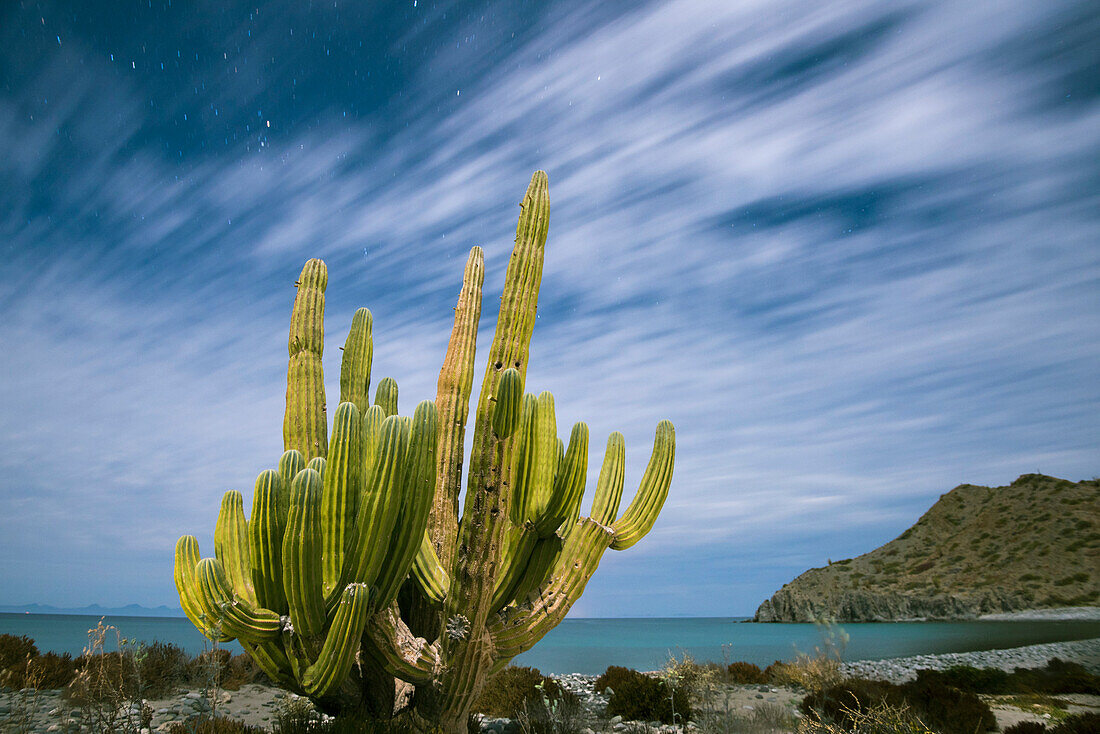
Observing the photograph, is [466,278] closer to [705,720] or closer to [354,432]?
[354,432]

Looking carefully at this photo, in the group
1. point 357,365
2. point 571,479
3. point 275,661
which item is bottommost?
point 275,661

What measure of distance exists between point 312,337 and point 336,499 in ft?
6.97

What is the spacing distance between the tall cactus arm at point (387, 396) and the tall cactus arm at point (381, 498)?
6.31 ft

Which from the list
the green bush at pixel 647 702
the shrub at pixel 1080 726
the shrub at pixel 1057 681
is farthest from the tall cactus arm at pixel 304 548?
the shrub at pixel 1057 681

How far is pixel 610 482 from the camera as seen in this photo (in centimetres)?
552

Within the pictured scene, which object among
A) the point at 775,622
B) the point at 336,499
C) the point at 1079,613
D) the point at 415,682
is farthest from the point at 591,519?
the point at 775,622

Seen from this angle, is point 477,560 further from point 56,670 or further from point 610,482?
point 56,670

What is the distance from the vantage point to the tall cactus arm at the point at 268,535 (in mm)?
3771

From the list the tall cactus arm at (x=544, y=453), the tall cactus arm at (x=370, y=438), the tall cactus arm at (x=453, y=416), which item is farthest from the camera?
the tall cactus arm at (x=453, y=416)

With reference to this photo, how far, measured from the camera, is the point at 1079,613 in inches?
1164

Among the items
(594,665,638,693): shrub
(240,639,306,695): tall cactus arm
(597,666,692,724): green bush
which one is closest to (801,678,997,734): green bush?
(597,666,692,724): green bush

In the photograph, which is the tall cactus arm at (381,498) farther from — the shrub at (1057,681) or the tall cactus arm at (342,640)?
the shrub at (1057,681)

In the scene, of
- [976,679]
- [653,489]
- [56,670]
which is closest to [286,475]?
[653,489]

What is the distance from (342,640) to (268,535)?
78 centimetres
